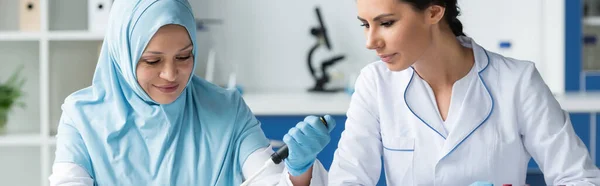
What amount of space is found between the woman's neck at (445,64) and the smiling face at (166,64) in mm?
516

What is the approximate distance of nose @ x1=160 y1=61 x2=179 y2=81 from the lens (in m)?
1.72

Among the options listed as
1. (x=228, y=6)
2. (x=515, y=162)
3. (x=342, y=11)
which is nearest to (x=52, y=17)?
(x=228, y=6)

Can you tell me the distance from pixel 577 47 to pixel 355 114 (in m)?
2.20

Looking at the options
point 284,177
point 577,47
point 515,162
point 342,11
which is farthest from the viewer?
point 342,11

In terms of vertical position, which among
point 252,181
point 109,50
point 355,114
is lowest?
point 252,181

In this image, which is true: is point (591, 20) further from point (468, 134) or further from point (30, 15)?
point (30, 15)

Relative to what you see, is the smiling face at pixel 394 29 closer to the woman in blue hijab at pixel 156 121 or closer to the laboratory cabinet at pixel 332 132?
the woman in blue hijab at pixel 156 121

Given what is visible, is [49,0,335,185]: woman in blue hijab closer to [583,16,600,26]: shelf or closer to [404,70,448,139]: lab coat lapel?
[404,70,448,139]: lab coat lapel

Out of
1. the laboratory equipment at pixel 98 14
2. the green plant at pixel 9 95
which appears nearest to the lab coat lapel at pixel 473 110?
the laboratory equipment at pixel 98 14

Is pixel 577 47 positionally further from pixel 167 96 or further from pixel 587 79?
pixel 167 96

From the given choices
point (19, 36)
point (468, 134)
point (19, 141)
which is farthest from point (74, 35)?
point (468, 134)

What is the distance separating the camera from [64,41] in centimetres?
381

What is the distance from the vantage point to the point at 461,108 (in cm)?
186

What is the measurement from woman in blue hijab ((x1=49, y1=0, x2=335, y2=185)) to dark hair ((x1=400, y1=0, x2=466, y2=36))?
0.40 metres
